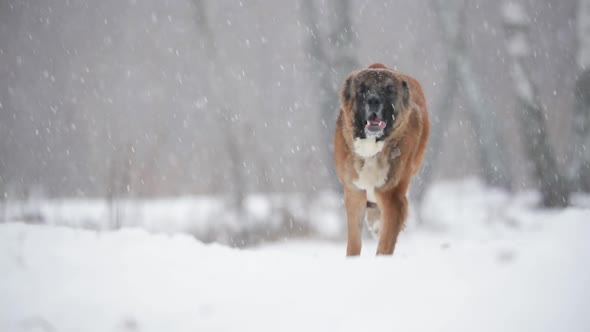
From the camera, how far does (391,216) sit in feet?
12.8

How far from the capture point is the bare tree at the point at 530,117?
820 centimetres

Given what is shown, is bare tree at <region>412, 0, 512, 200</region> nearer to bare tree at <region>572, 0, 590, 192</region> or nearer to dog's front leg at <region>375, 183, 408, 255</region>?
bare tree at <region>572, 0, 590, 192</region>

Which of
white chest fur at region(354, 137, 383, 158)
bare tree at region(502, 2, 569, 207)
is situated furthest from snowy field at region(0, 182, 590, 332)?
bare tree at region(502, 2, 569, 207)

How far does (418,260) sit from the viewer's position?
2.69 metres

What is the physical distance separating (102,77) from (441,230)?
11.7m

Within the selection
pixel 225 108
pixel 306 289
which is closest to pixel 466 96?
pixel 225 108

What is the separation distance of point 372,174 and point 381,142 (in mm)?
245

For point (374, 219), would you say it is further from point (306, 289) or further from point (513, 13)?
point (513, 13)

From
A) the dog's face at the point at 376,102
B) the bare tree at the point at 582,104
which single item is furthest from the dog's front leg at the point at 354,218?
the bare tree at the point at 582,104

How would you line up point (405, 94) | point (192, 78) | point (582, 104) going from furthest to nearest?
1. point (192, 78)
2. point (582, 104)
3. point (405, 94)

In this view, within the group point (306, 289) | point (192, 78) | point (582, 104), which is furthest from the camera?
point (192, 78)

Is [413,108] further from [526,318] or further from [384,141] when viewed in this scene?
[526,318]

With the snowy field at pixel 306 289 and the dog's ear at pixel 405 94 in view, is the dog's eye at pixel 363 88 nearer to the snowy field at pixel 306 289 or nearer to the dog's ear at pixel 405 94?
the dog's ear at pixel 405 94

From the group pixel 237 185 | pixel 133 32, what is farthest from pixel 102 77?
pixel 237 185
